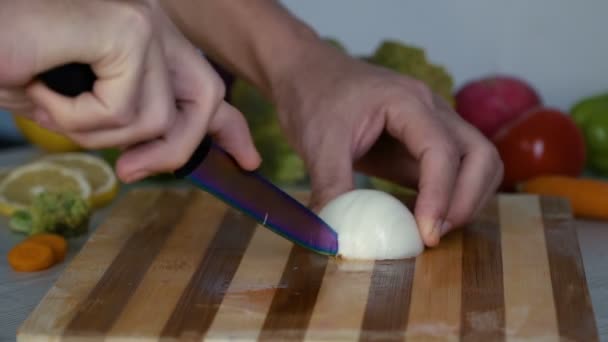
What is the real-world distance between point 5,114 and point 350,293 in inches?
56.2

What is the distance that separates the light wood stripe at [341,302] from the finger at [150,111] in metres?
0.32

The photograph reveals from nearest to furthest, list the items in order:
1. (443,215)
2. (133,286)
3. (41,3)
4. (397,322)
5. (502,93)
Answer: (41,3) < (397,322) < (133,286) < (443,215) < (502,93)

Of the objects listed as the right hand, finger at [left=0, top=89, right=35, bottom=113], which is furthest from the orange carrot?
finger at [left=0, top=89, right=35, bottom=113]

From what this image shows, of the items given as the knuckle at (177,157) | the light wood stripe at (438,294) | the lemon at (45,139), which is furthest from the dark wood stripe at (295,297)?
the lemon at (45,139)

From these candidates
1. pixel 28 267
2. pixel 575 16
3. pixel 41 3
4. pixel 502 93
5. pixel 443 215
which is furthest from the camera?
pixel 575 16

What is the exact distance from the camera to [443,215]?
139 centimetres

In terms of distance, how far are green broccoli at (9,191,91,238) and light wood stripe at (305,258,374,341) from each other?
502mm

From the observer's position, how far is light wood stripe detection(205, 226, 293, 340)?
3.67 ft

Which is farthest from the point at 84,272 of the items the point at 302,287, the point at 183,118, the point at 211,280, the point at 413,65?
the point at 413,65

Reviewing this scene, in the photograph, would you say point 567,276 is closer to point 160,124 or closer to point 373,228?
point 373,228

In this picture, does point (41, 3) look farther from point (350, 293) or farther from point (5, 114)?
point (5, 114)

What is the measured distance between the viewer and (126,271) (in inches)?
51.5

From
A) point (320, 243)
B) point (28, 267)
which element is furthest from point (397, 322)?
point (28, 267)

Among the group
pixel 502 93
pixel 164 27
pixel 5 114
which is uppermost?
pixel 164 27
